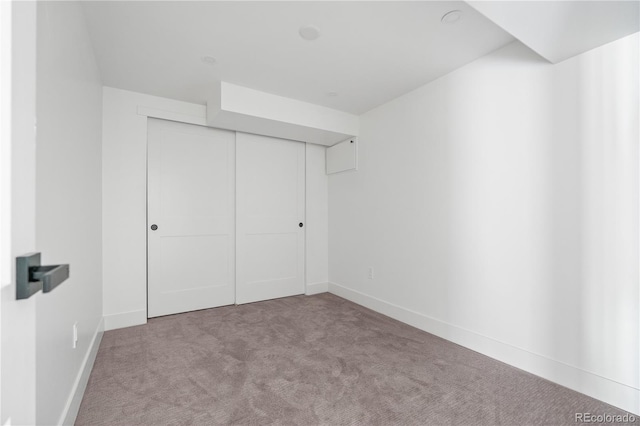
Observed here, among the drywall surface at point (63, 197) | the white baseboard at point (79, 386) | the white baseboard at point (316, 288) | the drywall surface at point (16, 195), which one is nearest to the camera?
the drywall surface at point (16, 195)

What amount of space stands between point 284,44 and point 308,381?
7.84ft

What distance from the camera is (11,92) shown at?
1.85 ft

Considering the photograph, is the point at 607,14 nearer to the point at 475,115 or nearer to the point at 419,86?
the point at 475,115

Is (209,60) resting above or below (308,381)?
above

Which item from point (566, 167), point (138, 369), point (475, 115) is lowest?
point (138, 369)

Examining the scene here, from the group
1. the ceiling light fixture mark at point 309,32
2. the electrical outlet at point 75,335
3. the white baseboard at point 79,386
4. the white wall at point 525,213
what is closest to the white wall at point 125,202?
the white baseboard at point 79,386

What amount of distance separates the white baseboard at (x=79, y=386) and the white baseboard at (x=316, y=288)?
230 cm

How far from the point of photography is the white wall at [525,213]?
1655 mm

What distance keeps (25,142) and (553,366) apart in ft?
9.03

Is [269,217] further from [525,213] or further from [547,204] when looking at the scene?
[547,204]

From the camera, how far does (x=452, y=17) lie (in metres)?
1.83

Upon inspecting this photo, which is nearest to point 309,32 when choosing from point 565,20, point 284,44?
point 284,44

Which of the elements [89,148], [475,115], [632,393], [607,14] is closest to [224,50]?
[89,148]

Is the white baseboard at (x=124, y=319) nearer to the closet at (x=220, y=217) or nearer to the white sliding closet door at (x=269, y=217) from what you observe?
the closet at (x=220, y=217)
